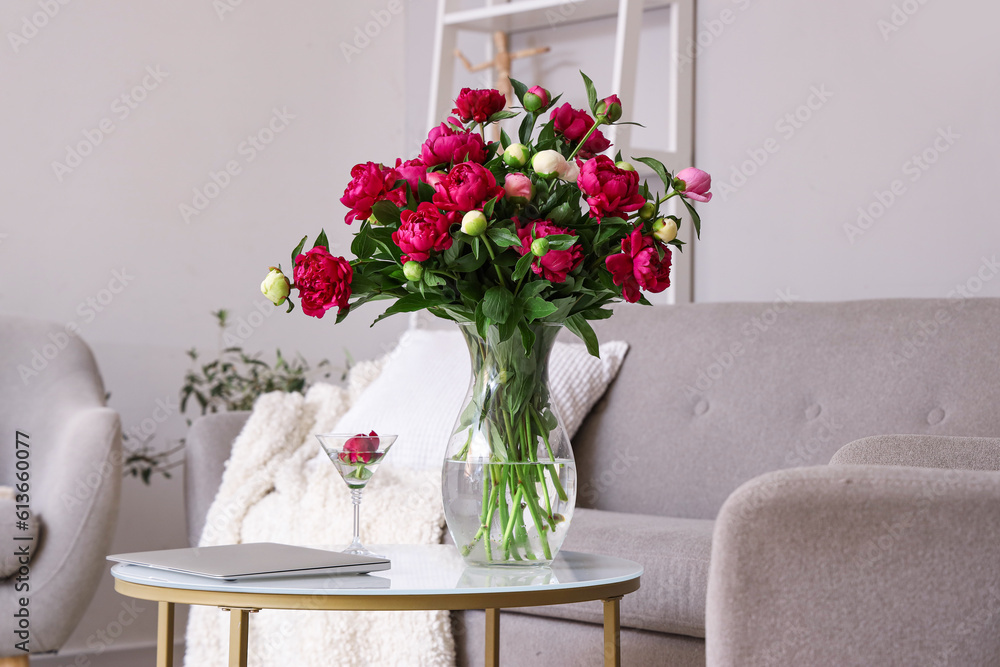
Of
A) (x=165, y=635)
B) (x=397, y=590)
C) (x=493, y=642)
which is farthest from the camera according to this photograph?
(x=493, y=642)

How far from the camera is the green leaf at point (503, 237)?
40.9 inches

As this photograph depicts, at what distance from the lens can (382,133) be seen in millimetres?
3570

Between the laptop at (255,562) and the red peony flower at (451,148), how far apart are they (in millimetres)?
449

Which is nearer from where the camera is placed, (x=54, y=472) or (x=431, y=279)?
(x=431, y=279)

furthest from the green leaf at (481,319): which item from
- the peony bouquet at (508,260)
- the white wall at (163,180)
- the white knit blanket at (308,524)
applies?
the white wall at (163,180)

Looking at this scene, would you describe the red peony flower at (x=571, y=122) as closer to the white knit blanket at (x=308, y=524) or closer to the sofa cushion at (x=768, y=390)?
the white knit blanket at (x=308, y=524)

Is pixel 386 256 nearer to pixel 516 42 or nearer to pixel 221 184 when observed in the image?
pixel 221 184

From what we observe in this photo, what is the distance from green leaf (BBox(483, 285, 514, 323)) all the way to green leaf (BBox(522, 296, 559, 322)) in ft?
0.06

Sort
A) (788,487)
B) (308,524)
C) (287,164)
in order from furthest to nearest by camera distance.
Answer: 1. (287,164)
2. (308,524)
3. (788,487)

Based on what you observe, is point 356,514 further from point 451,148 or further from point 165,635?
point 451,148

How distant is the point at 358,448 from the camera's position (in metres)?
1.24

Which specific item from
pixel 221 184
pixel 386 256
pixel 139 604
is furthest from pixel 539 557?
pixel 221 184

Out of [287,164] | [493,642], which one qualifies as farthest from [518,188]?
[287,164]

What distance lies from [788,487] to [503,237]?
0.46 m
